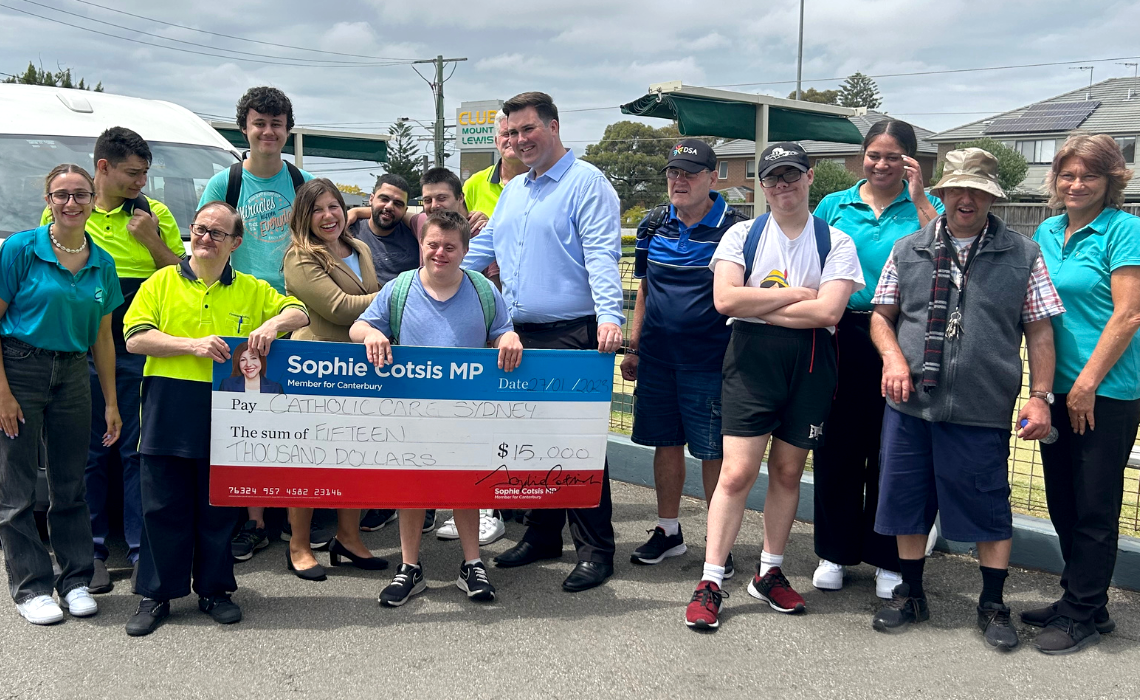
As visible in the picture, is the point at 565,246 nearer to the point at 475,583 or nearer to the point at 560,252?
the point at 560,252

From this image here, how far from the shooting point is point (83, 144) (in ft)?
18.9

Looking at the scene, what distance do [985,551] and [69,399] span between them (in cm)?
411

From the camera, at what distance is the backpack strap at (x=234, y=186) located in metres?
4.86

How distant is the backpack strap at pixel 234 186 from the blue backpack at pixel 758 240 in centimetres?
272

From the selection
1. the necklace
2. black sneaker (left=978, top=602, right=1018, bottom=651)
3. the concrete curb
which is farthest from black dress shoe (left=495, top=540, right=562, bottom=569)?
the necklace

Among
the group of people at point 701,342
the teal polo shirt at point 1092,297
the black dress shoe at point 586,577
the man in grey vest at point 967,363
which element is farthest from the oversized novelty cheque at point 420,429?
the teal polo shirt at point 1092,297

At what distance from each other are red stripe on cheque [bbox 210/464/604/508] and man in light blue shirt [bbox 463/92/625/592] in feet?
1.10

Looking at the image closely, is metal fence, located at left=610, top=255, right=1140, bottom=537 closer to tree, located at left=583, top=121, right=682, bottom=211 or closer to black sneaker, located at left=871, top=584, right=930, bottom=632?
black sneaker, located at left=871, top=584, right=930, bottom=632

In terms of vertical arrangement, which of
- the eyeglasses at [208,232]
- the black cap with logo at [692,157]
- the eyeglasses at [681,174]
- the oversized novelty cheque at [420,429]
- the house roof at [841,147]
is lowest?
the oversized novelty cheque at [420,429]

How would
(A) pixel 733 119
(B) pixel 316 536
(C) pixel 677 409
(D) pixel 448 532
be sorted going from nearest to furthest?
(C) pixel 677 409
(B) pixel 316 536
(D) pixel 448 532
(A) pixel 733 119

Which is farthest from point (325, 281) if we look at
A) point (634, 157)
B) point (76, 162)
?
point (634, 157)

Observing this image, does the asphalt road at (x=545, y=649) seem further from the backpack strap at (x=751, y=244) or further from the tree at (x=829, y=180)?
the tree at (x=829, y=180)

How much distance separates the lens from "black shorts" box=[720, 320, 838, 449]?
13.1 feet

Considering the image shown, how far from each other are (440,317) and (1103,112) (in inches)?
2220
